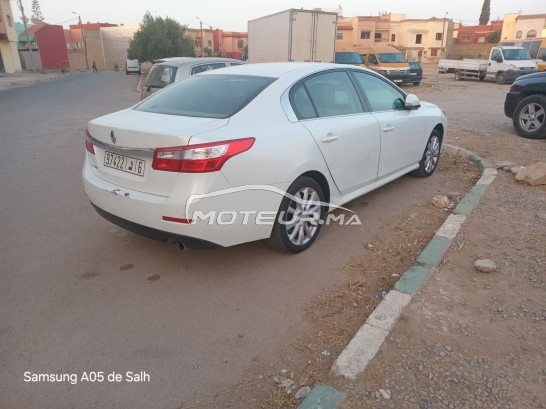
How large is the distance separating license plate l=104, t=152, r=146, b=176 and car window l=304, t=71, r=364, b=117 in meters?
1.64

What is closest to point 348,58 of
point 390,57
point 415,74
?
point 390,57

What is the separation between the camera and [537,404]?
6.96 ft

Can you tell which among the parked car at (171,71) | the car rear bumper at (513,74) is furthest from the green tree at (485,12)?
the parked car at (171,71)

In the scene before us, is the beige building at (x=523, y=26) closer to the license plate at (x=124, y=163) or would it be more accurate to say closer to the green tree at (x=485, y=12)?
the green tree at (x=485, y=12)

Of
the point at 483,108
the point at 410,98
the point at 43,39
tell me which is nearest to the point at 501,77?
the point at 483,108

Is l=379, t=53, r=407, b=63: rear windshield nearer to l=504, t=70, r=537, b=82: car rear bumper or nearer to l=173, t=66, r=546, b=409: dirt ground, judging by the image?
l=504, t=70, r=537, b=82: car rear bumper

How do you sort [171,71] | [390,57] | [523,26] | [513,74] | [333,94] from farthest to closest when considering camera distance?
[523,26]
[390,57]
[513,74]
[171,71]
[333,94]

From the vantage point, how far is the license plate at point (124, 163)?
3.05 m

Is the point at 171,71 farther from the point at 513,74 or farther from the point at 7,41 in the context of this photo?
the point at 7,41

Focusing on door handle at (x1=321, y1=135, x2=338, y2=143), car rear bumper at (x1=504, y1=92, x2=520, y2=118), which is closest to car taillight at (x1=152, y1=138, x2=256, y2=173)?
door handle at (x1=321, y1=135, x2=338, y2=143)

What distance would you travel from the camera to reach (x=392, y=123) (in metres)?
4.61

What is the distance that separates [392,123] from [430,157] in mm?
1563

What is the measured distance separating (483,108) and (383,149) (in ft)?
34.7

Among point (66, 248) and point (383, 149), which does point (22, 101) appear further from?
point (383, 149)
